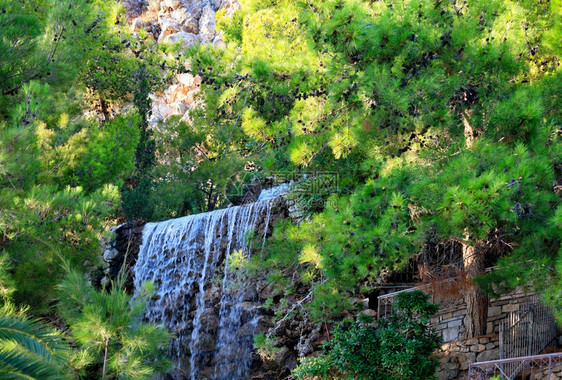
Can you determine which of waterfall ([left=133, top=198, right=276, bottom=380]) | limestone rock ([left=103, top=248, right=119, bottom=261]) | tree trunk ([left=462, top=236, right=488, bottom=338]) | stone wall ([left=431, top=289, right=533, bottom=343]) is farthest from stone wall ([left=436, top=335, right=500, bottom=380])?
limestone rock ([left=103, top=248, right=119, bottom=261])

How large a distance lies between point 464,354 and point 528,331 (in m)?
0.95

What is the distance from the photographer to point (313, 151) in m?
6.48

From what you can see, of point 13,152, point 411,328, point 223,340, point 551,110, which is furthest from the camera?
point 223,340

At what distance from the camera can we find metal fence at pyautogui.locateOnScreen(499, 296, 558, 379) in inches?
296

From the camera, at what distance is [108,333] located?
614 centimetres

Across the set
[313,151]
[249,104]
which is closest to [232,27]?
[249,104]

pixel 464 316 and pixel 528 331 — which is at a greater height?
pixel 464 316

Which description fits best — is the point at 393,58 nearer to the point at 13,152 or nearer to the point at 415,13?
the point at 415,13

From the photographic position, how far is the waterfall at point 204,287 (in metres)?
9.85

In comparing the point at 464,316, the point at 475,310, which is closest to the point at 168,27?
the point at 464,316

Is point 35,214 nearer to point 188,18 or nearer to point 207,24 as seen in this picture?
point 207,24

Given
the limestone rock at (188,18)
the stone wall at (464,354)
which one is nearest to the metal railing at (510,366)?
the stone wall at (464,354)

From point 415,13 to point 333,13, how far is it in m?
0.94

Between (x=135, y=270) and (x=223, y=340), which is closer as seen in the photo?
(x=223, y=340)
